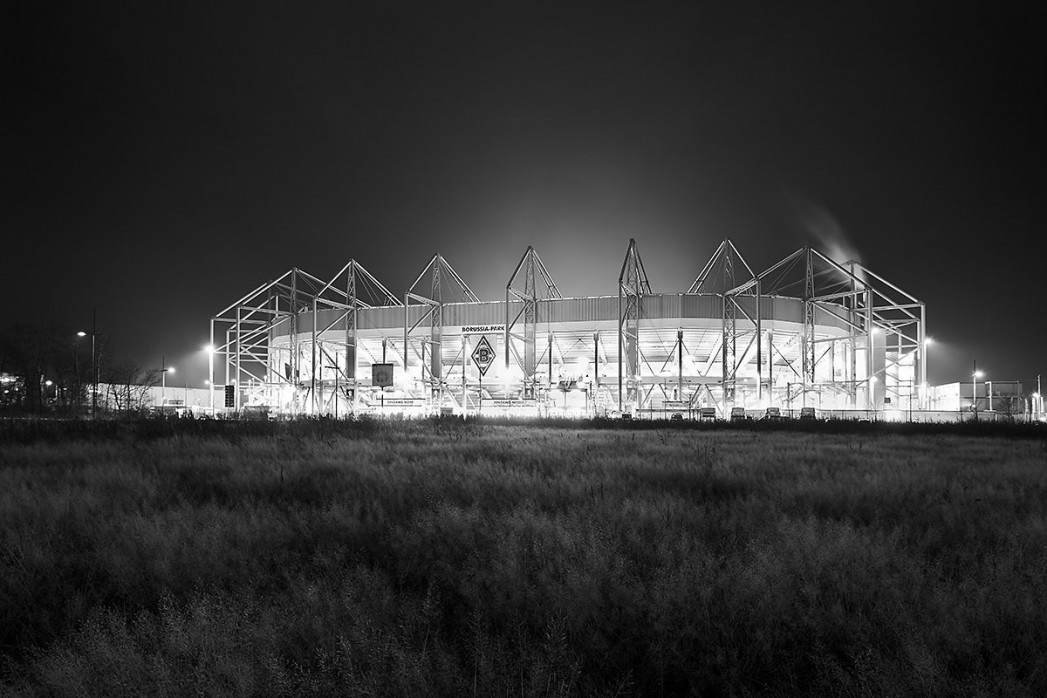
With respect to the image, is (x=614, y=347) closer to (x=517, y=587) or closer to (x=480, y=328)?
(x=480, y=328)

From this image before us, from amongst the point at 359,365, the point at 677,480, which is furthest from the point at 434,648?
the point at 359,365

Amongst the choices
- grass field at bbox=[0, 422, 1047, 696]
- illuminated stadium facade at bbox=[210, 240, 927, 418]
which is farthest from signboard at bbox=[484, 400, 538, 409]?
grass field at bbox=[0, 422, 1047, 696]

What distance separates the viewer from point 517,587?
5.22 metres

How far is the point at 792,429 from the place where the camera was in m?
27.7

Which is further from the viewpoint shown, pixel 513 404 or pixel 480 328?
pixel 480 328

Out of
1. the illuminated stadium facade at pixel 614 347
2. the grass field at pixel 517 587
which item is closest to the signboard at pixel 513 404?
the illuminated stadium facade at pixel 614 347

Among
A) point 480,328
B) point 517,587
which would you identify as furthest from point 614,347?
point 517,587

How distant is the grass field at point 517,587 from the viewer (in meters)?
3.93

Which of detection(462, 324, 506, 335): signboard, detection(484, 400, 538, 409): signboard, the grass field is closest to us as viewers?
the grass field

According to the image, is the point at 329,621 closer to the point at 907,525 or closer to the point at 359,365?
the point at 907,525

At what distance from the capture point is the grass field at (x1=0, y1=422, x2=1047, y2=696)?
12.9ft

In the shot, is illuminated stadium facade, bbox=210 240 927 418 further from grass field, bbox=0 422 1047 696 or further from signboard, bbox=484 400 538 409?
grass field, bbox=0 422 1047 696

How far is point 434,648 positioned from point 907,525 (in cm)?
594

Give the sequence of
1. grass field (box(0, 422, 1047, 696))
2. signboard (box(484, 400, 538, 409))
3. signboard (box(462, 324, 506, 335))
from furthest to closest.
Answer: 1. signboard (box(462, 324, 506, 335))
2. signboard (box(484, 400, 538, 409))
3. grass field (box(0, 422, 1047, 696))
